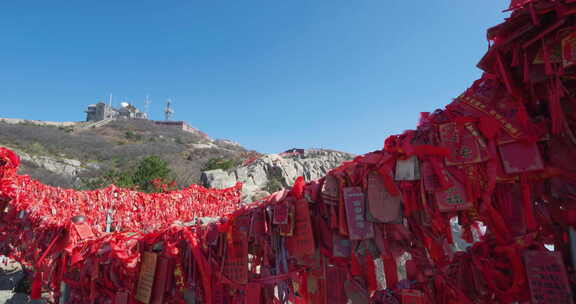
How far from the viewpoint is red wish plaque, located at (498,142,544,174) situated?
1283 mm

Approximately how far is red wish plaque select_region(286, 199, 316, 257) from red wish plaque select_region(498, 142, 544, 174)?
3.31 ft

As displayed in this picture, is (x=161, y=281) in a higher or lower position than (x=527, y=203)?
lower

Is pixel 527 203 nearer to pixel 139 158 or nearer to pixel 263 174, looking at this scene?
pixel 263 174

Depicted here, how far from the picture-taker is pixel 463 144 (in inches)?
55.9

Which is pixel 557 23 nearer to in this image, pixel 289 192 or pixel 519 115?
pixel 519 115

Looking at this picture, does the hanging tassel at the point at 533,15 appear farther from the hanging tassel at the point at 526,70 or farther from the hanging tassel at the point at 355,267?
the hanging tassel at the point at 355,267

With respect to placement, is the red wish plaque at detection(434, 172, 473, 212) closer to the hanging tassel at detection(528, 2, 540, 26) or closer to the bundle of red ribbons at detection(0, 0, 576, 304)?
the bundle of red ribbons at detection(0, 0, 576, 304)

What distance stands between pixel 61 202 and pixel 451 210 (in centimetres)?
868

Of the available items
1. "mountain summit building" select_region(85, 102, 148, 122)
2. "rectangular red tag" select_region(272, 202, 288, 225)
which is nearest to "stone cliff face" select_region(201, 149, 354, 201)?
"rectangular red tag" select_region(272, 202, 288, 225)

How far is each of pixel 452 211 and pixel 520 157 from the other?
1.22 ft

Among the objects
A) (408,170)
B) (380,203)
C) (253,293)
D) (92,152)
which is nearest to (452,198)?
(408,170)

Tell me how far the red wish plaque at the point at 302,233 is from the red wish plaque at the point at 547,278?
1.02 m

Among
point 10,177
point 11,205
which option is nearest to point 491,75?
point 11,205

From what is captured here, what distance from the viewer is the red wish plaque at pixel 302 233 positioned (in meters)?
1.73
